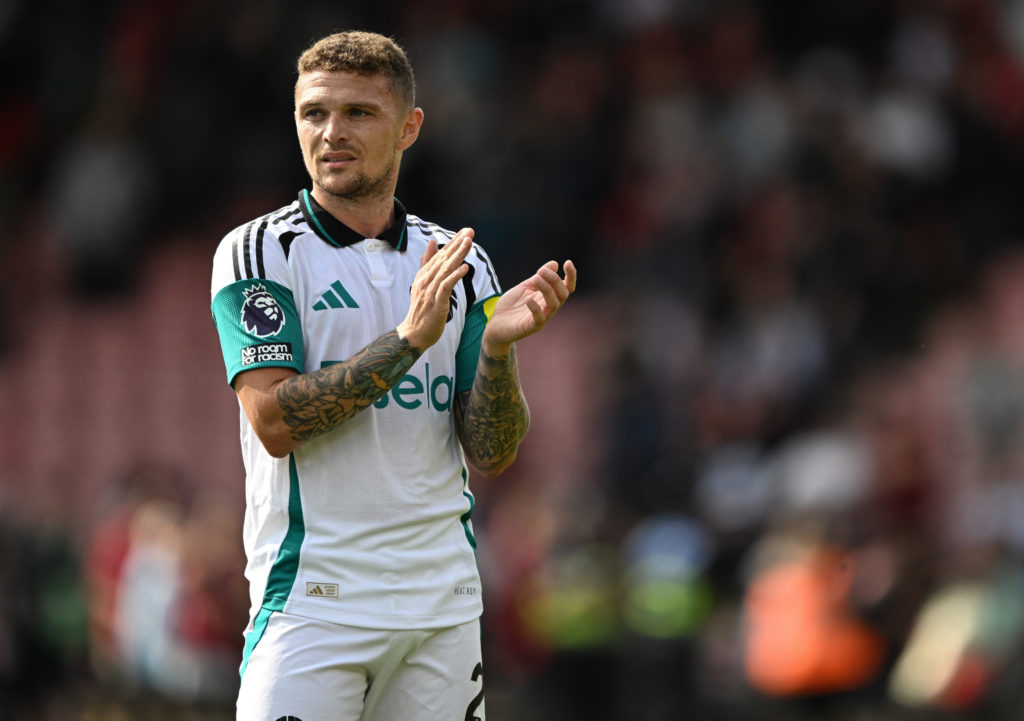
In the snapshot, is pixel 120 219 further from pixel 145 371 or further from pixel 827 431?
pixel 827 431

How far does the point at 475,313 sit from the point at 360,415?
1.91ft

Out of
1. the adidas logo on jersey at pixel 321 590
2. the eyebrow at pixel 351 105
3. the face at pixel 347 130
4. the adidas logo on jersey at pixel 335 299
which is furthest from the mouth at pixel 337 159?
the adidas logo on jersey at pixel 321 590

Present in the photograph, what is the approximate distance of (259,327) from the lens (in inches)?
167

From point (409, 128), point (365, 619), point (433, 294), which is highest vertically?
point (409, 128)

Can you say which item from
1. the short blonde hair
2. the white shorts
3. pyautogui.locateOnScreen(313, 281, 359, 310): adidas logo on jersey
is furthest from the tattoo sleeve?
the short blonde hair

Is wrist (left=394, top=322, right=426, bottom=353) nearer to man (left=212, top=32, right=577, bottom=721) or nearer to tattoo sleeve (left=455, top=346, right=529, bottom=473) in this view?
man (left=212, top=32, right=577, bottom=721)

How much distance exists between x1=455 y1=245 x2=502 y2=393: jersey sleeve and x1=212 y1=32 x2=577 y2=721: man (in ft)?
0.03

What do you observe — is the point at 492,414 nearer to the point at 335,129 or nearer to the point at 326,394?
the point at 326,394

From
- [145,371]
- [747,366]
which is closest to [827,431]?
[747,366]

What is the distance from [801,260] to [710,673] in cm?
418

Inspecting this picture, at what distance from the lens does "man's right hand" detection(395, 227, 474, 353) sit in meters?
4.15

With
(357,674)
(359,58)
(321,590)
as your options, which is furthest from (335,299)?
(357,674)

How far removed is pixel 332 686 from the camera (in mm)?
4184

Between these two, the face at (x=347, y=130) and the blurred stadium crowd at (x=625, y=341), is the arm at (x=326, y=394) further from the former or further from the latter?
the blurred stadium crowd at (x=625, y=341)
